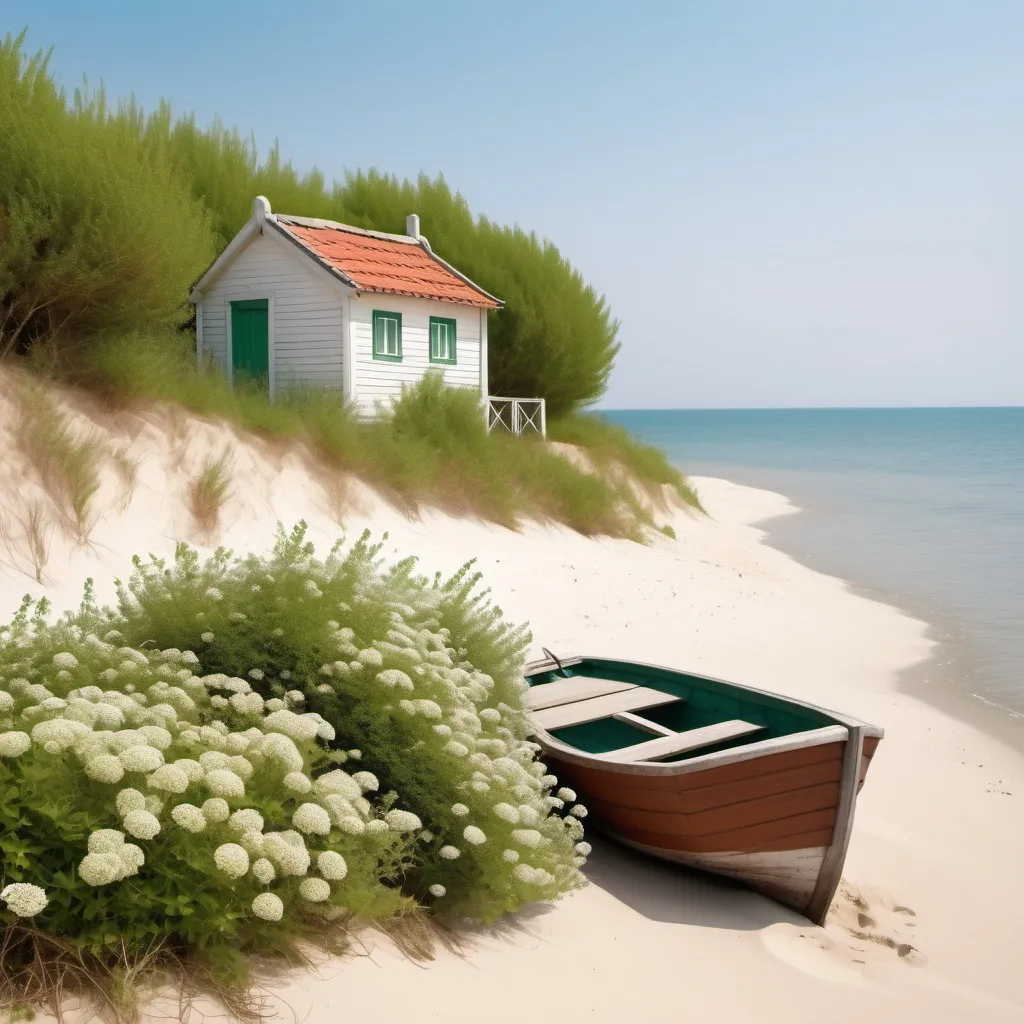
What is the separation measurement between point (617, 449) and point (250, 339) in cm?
883

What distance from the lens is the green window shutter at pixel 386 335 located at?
18500mm

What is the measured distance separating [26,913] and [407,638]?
2321mm

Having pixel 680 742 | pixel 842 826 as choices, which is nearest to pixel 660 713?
pixel 680 742

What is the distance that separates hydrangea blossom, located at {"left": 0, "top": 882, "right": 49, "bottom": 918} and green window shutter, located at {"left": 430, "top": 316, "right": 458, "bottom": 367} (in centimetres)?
1686

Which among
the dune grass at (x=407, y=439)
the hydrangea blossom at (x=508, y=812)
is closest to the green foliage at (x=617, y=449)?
the dune grass at (x=407, y=439)

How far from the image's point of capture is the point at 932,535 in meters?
26.8

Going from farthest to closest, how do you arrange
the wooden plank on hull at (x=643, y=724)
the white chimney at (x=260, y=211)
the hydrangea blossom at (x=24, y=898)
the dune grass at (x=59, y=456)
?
the white chimney at (x=260, y=211)
the dune grass at (x=59, y=456)
the wooden plank on hull at (x=643, y=724)
the hydrangea blossom at (x=24, y=898)

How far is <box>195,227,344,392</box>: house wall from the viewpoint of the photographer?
1803cm

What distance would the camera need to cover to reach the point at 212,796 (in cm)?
393

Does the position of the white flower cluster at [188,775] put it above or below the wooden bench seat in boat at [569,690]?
above

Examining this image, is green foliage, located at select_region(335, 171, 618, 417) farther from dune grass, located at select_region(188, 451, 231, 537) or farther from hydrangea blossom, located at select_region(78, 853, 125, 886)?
hydrangea blossom, located at select_region(78, 853, 125, 886)

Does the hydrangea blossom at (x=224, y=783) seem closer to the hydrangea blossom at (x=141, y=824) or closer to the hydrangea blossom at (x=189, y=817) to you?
the hydrangea blossom at (x=189, y=817)

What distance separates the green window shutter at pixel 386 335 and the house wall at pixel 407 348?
0.29 feet

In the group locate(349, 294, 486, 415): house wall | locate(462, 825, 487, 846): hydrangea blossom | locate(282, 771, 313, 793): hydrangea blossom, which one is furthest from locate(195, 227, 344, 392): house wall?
locate(282, 771, 313, 793): hydrangea blossom
